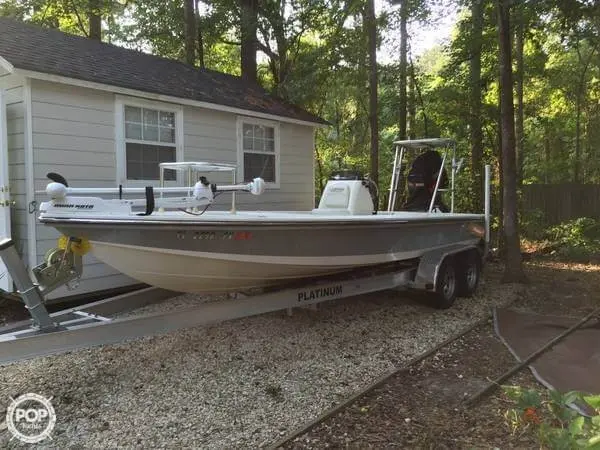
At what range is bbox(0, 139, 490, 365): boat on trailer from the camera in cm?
395

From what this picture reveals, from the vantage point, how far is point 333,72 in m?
12.6

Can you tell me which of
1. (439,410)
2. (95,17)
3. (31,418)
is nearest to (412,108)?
(95,17)

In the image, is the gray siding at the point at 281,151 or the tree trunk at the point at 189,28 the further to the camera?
the tree trunk at the point at 189,28

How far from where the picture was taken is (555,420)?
11.4ft

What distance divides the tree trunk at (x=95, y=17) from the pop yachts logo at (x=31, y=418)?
543 inches

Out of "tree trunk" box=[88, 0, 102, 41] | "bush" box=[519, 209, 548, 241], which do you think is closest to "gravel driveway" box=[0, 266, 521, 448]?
"bush" box=[519, 209, 548, 241]

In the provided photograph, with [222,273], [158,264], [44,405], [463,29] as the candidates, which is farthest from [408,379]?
[463,29]

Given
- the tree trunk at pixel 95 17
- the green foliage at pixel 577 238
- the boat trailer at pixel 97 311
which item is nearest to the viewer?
the boat trailer at pixel 97 311

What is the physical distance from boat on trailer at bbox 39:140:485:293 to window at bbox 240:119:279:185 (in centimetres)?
283

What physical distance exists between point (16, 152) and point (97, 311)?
9.05ft

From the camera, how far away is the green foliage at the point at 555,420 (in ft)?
7.72

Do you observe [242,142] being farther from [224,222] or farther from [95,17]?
[95,17]

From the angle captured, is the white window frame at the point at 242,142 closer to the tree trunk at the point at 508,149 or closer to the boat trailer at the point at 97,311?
the boat trailer at the point at 97,311

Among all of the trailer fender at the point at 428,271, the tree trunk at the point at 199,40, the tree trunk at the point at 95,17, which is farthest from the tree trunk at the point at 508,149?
the tree trunk at the point at 95,17
